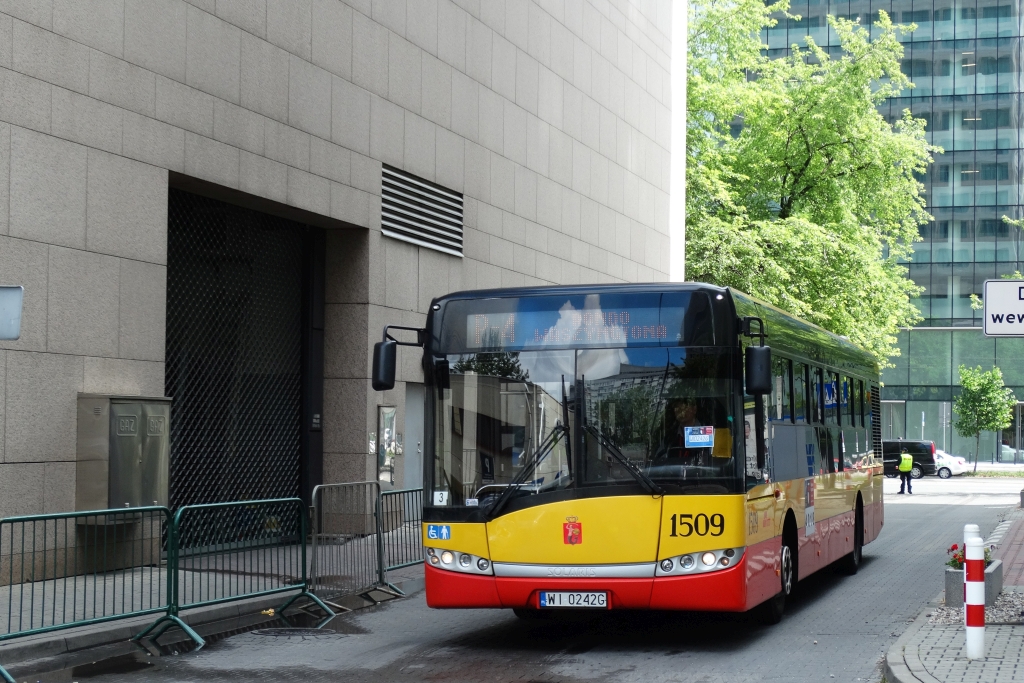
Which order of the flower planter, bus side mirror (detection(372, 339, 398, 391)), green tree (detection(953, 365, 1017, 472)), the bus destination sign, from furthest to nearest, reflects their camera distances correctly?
1. green tree (detection(953, 365, 1017, 472))
2. the flower planter
3. bus side mirror (detection(372, 339, 398, 391))
4. the bus destination sign

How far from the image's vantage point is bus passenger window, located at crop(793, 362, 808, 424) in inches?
484

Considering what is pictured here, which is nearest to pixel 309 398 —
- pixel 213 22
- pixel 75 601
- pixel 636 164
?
pixel 213 22

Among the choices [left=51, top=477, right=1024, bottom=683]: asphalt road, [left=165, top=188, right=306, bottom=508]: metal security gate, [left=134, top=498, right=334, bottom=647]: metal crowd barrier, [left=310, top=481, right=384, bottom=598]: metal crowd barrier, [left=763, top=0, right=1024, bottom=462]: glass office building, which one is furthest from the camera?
[left=763, top=0, right=1024, bottom=462]: glass office building

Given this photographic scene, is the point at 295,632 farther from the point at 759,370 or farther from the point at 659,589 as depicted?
the point at 759,370

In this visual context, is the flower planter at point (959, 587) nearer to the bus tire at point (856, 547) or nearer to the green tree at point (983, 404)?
the bus tire at point (856, 547)

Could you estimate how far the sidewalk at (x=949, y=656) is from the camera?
8.04m

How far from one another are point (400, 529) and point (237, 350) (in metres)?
3.90

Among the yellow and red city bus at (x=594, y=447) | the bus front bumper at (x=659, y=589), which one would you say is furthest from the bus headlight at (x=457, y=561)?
the bus front bumper at (x=659, y=589)

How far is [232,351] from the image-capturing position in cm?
1694

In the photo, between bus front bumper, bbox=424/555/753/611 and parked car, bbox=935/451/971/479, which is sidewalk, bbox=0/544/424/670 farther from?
parked car, bbox=935/451/971/479

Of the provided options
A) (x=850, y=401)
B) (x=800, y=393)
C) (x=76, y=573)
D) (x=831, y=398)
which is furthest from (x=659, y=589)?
(x=850, y=401)

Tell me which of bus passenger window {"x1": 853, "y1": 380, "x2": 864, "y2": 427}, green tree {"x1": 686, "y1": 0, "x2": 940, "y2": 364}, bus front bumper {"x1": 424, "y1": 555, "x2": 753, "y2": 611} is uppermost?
green tree {"x1": 686, "y1": 0, "x2": 940, "y2": 364}

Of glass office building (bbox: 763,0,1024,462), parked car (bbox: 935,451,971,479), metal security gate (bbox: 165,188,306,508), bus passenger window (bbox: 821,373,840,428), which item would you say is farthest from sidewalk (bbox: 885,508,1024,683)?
glass office building (bbox: 763,0,1024,462)

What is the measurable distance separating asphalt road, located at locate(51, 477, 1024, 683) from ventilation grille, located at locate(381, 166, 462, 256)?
743 centimetres
